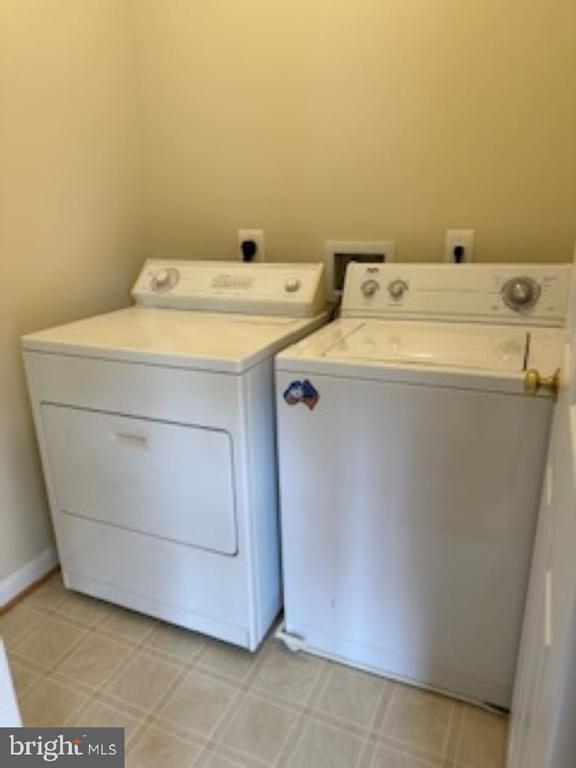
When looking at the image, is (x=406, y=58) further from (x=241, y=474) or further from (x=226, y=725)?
(x=226, y=725)

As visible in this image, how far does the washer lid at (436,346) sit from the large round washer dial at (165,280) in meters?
0.71

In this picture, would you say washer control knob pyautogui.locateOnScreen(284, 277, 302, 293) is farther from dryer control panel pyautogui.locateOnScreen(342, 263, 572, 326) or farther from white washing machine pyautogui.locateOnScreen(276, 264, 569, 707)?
white washing machine pyautogui.locateOnScreen(276, 264, 569, 707)

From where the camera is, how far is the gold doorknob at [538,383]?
1103 mm

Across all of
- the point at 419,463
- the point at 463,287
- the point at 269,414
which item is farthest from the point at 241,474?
the point at 463,287

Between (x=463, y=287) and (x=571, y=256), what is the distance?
355 millimetres

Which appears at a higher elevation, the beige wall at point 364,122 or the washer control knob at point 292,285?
the beige wall at point 364,122

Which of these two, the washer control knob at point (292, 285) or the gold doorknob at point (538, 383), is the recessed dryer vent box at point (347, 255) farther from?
the gold doorknob at point (538, 383)

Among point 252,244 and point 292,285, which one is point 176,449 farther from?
point 252,244

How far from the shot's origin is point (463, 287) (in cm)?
161

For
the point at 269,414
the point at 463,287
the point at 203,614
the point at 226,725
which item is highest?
the point at 463,287

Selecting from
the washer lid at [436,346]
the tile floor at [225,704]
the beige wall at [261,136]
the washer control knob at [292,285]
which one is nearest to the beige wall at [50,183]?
the beige wall at [261,136]

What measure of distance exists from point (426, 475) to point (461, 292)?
611mm

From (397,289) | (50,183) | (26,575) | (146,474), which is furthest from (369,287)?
(26,575)

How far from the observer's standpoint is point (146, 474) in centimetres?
151
